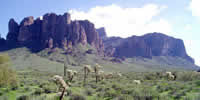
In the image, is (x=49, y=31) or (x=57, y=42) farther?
(x=49, y=31)

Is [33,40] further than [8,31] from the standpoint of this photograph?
No

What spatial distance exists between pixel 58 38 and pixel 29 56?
139 feet

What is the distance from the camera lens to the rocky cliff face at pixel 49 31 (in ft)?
486

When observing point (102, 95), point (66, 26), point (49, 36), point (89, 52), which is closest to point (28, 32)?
point (49, 36)

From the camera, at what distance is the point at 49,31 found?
157m

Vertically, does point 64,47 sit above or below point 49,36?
below

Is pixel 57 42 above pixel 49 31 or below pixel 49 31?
below

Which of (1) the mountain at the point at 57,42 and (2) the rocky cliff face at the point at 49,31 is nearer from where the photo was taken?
(1) the mountain at the point at 57,42

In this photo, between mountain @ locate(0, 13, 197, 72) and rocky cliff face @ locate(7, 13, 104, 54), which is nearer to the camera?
mountain @ locate(0, 13, 197, 72)

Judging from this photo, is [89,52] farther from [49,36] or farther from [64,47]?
[49,36]

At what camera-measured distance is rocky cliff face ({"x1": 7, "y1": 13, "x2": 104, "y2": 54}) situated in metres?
148

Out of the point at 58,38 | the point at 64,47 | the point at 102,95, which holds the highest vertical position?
the point at 58,38

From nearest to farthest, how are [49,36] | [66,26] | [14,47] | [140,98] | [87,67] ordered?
[140,98] < [87,67] < [14,47] < [49,36] < [66,26]

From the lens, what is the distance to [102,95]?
14.6 meters
